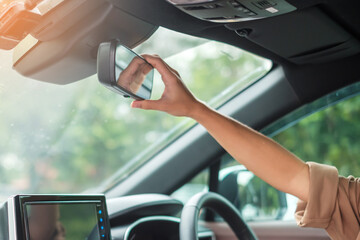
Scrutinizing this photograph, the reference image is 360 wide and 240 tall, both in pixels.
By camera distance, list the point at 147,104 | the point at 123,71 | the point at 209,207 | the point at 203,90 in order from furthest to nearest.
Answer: the point at 203,90 → the point at 209,207 → the point at 147,104 → the point at 123,71

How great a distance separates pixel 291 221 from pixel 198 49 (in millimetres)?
1112

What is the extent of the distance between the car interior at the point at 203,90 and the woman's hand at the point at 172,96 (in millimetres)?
179

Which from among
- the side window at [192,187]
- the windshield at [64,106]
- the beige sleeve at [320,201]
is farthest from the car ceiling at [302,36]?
the side window at [192,187]

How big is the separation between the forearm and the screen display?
51 cm

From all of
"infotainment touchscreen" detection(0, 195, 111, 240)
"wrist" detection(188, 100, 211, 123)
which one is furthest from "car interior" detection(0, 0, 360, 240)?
"wrist" detection(188, 100, 211, 123)

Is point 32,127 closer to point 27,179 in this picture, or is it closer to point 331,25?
point 27,179

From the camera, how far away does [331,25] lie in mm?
1995

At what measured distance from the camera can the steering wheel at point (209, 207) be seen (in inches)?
67.7

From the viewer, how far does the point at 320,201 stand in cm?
178

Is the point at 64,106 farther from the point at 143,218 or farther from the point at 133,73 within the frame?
the point at 133,73

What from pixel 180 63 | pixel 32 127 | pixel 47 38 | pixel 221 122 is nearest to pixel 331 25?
pixel 221 122

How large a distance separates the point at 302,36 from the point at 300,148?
1328 millimetres

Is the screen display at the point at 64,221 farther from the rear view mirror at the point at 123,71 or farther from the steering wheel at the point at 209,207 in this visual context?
the rear view mirror at the point at 123,71

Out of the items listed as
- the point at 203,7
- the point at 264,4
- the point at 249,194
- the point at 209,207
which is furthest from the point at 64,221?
the point at 249,194
